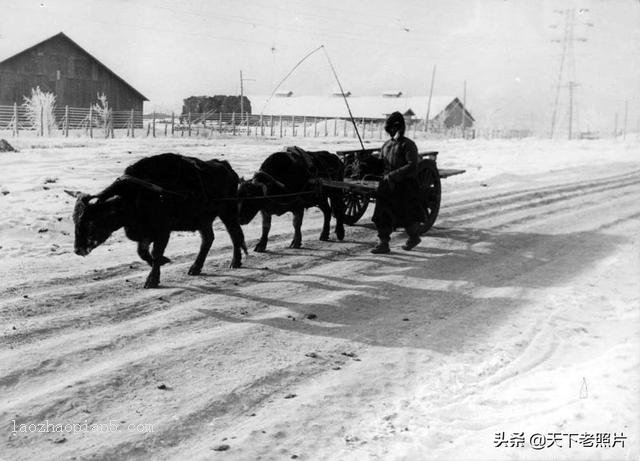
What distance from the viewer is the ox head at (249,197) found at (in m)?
8.66

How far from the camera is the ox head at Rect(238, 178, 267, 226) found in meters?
8.66

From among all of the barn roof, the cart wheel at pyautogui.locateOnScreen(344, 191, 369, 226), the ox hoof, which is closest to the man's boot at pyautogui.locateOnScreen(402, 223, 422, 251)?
the cart wheel at pyautogui.locateOnScreen(344, 191, 369, 226)

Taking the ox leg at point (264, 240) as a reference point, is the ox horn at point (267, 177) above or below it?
above

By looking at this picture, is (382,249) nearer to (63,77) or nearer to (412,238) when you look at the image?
(412,238)

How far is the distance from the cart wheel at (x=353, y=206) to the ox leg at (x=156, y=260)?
4.75m

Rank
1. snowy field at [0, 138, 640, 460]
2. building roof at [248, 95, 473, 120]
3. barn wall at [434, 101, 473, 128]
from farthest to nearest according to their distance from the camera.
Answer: barn wall at [434, 101, 473, 128]
building roof at [248, 95, 473, 120]
snowy field at [0, 138, 640, 460]

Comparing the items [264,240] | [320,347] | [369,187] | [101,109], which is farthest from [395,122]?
[101,109]

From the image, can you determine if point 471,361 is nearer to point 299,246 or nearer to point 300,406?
point 300,406

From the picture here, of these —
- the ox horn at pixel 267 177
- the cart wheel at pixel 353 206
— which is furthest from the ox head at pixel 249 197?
the cart wheel at pixel 353 206

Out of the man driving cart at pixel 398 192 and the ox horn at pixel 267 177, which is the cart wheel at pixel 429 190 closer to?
the man driving cart at pixel 398 192

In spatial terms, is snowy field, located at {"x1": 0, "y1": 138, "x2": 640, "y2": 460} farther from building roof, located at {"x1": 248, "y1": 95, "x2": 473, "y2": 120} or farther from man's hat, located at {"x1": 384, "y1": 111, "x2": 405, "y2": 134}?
building roof, located at {"x1": 248, "y1": 95, "x2": 473, "y2": 120}

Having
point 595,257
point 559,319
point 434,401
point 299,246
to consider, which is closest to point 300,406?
point 434,401

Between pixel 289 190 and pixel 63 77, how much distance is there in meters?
38.4

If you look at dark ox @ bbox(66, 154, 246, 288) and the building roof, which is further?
the building roof
